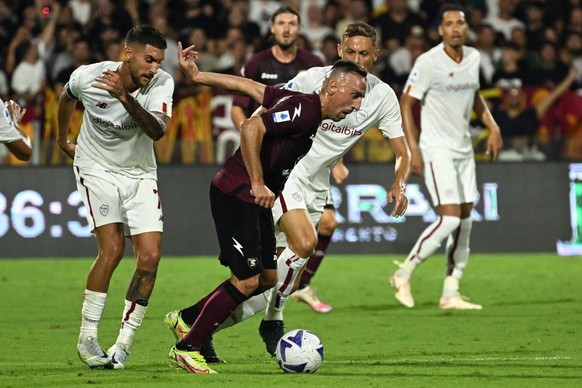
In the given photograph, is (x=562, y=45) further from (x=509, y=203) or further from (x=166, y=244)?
(x=166, y=244)

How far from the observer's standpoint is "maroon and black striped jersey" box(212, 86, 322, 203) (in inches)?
288

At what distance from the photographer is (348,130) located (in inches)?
358

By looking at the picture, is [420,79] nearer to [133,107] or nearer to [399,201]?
[399,201]

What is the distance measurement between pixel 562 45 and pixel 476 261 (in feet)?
16.9

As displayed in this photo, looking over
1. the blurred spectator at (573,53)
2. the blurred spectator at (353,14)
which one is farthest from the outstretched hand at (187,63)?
the blurred spectator at (573,53)

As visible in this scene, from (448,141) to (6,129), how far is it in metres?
4.71

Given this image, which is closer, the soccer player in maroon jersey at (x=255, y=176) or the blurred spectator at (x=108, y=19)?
the soccer player in maroon jersey at (x=255, y=176)

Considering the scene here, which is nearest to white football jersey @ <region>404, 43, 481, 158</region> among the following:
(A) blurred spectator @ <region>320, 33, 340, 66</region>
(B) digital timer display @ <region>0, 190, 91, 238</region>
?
(B) digital timer display @ <region>0, 190, 91, 238</region>

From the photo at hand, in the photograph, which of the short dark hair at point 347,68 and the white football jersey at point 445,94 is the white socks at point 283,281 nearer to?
the short dark hair at point 347,68

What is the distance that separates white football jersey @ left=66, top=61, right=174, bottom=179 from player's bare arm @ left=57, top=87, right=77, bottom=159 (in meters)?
0.09

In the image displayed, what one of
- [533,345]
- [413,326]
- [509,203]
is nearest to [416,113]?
[509,203]

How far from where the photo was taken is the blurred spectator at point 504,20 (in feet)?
62.8

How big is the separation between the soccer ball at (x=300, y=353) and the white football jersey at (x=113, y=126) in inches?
59.3

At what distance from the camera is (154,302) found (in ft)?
38.3
